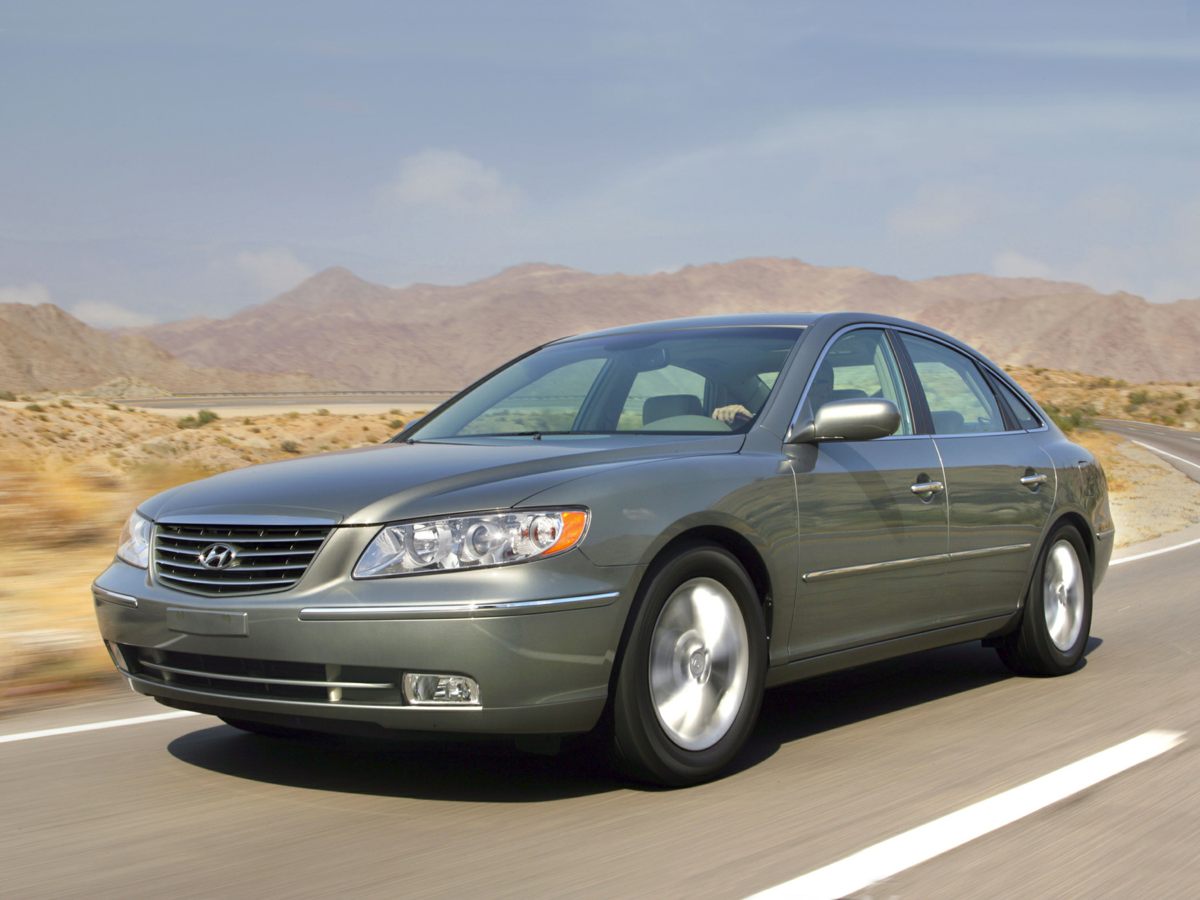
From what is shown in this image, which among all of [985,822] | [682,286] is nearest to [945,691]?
[985,822]

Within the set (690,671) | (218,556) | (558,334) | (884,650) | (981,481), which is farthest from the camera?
(558,334)

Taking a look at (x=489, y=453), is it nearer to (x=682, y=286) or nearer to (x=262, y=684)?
(x=262, y=684)

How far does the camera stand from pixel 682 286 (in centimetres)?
19988

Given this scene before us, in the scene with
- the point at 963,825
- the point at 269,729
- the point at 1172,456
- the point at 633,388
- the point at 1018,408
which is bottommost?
the point at 1172,456

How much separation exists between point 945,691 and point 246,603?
12.1 feet

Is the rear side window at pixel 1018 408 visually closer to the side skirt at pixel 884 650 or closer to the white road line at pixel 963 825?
the side skirt at pixel 884 650

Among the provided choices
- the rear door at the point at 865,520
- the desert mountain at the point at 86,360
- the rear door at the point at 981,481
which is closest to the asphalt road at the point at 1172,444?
the rear door at the point at 981,481

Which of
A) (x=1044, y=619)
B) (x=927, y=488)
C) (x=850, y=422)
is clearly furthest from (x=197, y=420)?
(x=850, y=422)

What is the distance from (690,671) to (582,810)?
24.6 inches

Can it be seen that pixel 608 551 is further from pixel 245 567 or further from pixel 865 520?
pixel 865 520

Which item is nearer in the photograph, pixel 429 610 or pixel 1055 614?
pixel 429 610

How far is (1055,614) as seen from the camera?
7.41 metres

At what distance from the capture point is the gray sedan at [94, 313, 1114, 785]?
454 centimetres

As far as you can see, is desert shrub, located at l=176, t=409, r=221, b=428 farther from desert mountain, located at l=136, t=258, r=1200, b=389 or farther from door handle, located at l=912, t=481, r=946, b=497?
desert mountain, located at l=136, t=258, r=1200, b=389
